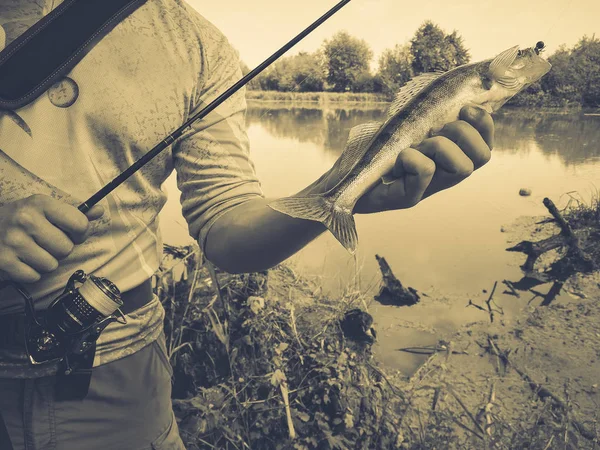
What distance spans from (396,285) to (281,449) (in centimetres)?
312

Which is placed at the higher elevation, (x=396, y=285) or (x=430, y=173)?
(x=430, y=173)

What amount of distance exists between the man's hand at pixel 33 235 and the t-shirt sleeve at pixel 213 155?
595mm


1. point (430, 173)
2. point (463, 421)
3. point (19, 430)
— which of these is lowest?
point (463, 421)

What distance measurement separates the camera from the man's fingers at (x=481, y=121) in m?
1.31

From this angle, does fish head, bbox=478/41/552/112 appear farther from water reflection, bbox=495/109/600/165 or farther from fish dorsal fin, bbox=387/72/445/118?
water reflection, bbox=495/109/600/165

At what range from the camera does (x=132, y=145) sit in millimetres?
1469

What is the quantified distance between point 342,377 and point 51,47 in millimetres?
2519

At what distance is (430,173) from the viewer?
47.3 inches

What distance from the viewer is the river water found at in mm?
4839

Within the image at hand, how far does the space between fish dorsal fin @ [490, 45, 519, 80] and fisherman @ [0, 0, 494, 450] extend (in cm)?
33

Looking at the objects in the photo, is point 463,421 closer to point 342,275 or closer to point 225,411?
point 225,411

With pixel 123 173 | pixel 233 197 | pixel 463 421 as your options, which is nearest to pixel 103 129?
pixel 123 173

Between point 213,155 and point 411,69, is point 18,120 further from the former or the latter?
point 411,69

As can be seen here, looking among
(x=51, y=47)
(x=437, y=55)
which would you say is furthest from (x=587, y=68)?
(x=51, y=47)
